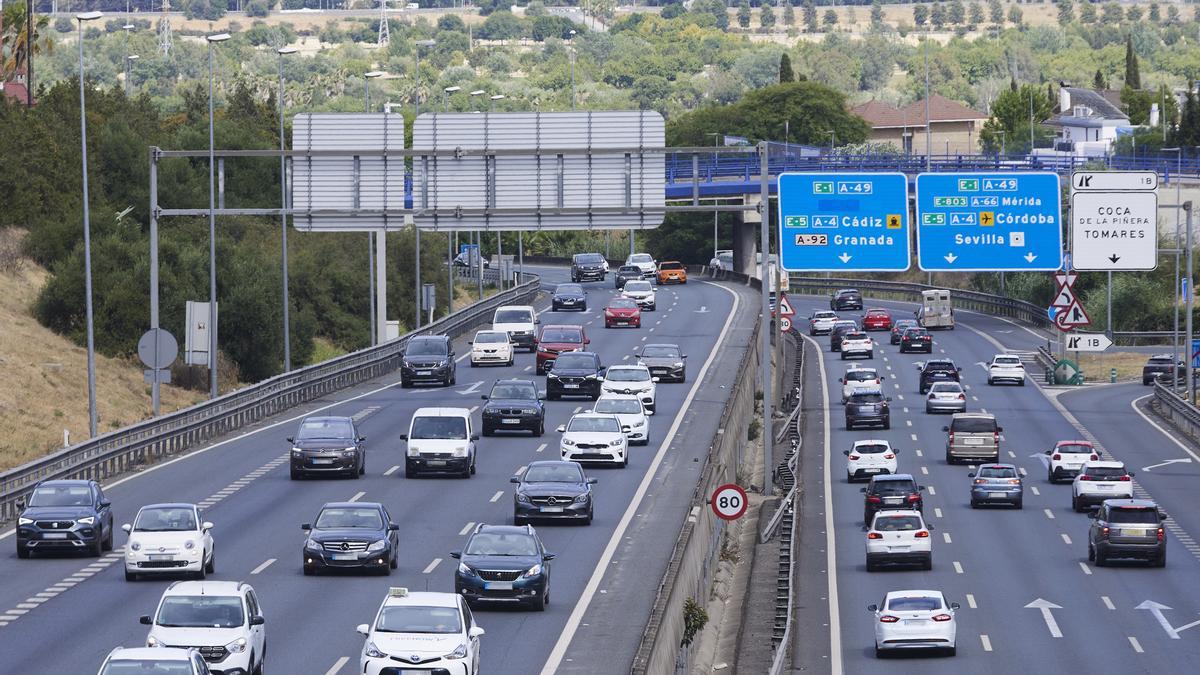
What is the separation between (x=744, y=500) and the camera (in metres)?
39.3

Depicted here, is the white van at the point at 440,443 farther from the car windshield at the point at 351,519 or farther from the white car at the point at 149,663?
the white car at the point at 149,663

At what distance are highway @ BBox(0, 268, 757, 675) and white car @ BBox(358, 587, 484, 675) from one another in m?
1.84

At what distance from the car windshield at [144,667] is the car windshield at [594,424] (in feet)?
92.5

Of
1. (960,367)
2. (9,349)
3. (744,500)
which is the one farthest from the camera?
(960,367)

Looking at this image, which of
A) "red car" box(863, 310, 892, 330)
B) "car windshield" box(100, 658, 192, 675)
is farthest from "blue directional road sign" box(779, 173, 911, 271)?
"red car" box(863, 310, 892, 330)

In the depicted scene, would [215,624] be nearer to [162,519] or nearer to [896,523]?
[162,519]

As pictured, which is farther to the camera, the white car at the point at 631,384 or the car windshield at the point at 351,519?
the white car at the point at 631,384

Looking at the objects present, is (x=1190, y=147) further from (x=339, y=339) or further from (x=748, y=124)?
(x=339, y=339)

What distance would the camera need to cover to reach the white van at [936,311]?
107688mm

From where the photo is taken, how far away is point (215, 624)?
2623 centimetres

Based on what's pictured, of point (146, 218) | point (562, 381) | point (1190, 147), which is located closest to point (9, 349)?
point (562, 381)

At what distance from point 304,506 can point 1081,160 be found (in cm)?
6110

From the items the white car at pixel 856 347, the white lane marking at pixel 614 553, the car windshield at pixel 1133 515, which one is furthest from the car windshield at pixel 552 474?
the white car at pixel 856 347

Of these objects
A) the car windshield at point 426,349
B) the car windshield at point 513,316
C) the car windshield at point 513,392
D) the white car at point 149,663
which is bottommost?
the white car at point 149,663
